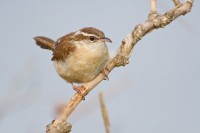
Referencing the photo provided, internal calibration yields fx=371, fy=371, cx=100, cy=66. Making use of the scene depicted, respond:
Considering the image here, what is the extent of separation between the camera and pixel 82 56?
13.0 ft

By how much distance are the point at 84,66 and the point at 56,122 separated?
1.77 meters

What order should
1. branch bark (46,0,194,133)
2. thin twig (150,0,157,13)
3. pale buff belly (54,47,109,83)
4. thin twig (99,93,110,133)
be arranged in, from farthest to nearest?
pale buff belly (54,47,109,83) < thin twig (150,0,157,13) < branch bark (46,0,194,133) < thin twig (99,93,110,133)

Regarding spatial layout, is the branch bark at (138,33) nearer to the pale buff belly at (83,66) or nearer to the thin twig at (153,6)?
the thin twig at (153,6)

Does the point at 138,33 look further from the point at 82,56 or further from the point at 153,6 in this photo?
the point at 82,56

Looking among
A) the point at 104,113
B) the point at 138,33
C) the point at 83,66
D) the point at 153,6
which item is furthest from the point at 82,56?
the point at 104,113

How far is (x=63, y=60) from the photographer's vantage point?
162 inches

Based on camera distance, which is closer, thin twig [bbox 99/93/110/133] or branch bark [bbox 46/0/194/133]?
thin twig [bbox 99/93/110/133]

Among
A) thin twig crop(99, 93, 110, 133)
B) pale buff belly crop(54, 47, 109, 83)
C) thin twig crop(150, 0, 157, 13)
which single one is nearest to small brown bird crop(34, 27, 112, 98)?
pale buff belly crop(54, 47, 109, 83)

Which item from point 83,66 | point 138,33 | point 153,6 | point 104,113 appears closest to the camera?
point 104,113

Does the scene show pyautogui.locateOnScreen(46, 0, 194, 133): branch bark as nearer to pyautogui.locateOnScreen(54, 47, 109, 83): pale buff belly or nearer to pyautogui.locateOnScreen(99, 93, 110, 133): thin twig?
pyautogui.locateOnScreen(99, 93, 110, 133): thin twig

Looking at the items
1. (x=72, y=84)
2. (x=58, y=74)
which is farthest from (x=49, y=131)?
(x=58, y=74)

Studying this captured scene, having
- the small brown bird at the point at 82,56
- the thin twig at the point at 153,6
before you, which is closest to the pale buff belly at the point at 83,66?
the small brown bird at the point at 82,56

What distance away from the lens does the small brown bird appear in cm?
381

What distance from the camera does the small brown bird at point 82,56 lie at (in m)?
3.81
